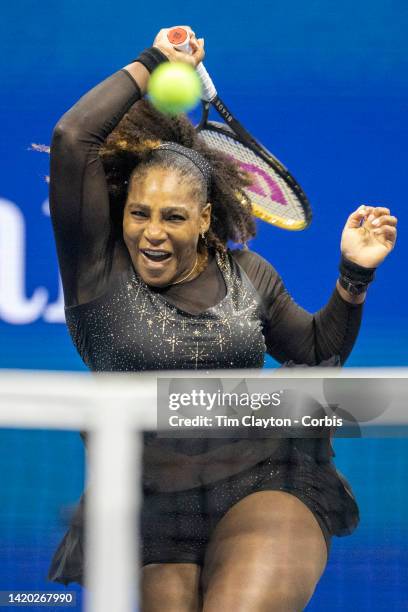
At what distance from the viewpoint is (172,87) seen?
1930mm

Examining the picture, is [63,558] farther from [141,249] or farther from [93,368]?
[141,249]

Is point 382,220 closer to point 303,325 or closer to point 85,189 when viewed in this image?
point 303,325

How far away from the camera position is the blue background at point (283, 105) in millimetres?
2439

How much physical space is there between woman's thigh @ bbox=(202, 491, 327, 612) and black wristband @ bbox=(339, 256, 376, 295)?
14.6 inches

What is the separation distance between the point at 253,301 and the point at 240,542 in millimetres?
385

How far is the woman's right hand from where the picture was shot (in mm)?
1886

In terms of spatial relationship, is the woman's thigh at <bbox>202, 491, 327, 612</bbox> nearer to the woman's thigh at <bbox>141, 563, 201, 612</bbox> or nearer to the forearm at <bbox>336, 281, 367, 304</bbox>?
the woman's thigh at <bbox>141, 563, 201, 612</bbox>

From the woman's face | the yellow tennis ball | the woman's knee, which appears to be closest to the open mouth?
the woman's face

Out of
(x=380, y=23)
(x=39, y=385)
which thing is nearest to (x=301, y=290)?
(x=380, y=23)

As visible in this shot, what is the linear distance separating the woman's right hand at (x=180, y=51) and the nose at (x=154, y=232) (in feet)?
0.90

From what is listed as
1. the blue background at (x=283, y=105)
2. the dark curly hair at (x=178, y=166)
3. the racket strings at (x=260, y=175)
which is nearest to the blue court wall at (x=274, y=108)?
the blue background at (x=283, y=105)

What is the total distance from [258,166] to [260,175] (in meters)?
0.02

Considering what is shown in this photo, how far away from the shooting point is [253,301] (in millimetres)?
1844

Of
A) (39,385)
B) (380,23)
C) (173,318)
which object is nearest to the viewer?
(39,385)
